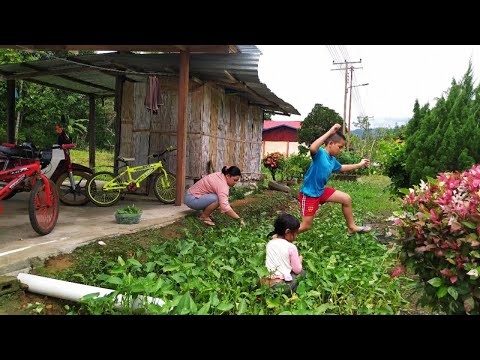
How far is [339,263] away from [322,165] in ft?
4.35

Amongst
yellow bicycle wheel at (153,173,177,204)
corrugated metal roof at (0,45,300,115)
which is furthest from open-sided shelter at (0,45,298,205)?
yellow bicycle wheel at (153,173,177,204)

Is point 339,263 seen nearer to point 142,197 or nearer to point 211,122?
point 142,197

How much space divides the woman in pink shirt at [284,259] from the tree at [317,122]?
28.8m

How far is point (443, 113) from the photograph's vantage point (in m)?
7.08

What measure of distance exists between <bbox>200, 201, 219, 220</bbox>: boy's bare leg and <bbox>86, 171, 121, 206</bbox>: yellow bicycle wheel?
Result: 6.90 ft

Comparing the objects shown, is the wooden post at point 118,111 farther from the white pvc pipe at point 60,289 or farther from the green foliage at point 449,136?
the green foliage at point 449,136

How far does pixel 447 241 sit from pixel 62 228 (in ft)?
15.1

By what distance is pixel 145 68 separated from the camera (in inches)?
354

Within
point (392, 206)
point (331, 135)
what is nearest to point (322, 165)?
point (331, 135)

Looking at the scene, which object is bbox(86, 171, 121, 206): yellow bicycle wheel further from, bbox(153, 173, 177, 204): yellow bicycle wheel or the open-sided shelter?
the open-sided shelter

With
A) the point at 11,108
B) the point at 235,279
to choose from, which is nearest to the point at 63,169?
the point at 11,108

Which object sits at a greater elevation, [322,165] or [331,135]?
[331,135]

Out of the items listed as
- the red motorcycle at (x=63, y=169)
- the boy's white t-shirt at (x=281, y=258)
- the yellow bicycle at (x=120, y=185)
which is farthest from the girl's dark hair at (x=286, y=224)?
the yellow bicycle at (x=120, y=185)

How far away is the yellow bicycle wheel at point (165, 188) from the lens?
8250mm
